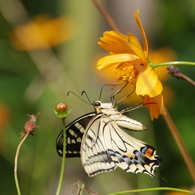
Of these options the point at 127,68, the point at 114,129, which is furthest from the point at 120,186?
the point at 127,68

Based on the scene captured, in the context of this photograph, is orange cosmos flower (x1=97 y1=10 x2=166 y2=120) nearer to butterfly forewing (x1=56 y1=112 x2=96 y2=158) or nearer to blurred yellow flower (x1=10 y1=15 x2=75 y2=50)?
butterfly forewing (x1=56 y1=112 x2=96 y2=158)

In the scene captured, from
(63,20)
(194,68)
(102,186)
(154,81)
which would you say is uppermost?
(63,20)

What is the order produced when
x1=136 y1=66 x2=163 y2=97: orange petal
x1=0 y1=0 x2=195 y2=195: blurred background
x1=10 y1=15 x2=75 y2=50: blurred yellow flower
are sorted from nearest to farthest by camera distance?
x1=136 y1=66 x2=163 y2=97: orange petal < x1=0 y1=0 x2=195 y2=195: blurred background < x1=10 y1=15 x2=75 y2=50: blurred yellow flower

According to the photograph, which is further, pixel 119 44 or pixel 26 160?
pixel 26 160

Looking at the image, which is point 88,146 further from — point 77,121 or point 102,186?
point 102,186

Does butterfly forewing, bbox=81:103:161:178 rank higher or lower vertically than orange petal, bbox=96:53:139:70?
lower

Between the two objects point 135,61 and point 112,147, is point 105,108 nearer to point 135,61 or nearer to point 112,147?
point 112,147

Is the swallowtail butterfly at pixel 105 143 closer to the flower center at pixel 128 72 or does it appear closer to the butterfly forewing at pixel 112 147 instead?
the butterfly forewing at pixel 112 147

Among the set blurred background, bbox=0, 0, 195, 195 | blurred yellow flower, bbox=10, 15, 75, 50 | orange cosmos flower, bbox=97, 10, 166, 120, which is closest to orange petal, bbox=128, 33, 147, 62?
orange cosmos flower, bbox=97, 10, 166, 120
